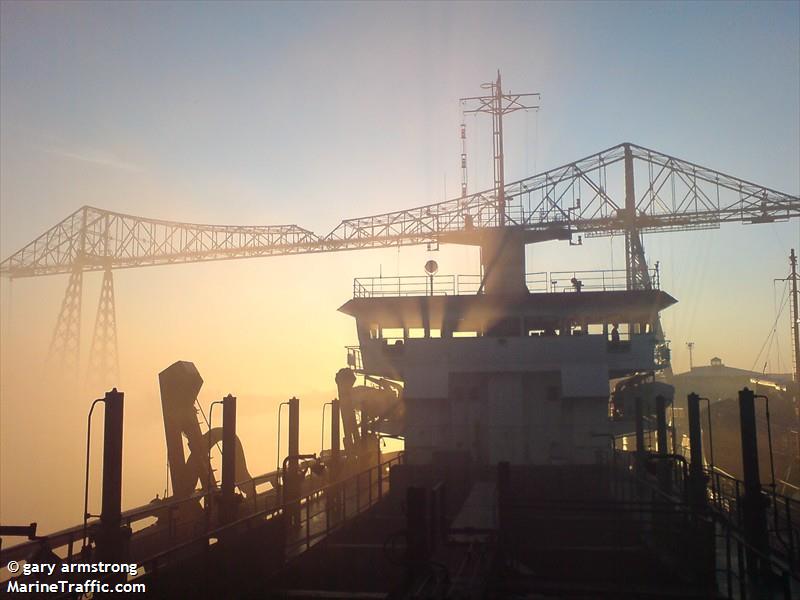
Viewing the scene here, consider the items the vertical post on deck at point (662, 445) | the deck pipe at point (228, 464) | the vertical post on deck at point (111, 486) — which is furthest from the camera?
the vertical post on deck at point (662, 445)

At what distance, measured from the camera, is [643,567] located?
1532 centimetres

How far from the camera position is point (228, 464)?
1712 cm

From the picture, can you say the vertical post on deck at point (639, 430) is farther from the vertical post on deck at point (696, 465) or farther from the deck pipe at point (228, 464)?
the deck pipe at point (228, 464)

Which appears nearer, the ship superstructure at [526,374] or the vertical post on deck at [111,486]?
the vertical post on deck at [111,486]

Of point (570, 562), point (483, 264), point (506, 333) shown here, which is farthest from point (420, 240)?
point (570, 562)

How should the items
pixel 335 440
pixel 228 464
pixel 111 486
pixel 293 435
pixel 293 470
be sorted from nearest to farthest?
pixel 111 486, pixel 228 464, pixel 293 470, pixel 293 435, pixel 335 440

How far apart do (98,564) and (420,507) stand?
4.78 m

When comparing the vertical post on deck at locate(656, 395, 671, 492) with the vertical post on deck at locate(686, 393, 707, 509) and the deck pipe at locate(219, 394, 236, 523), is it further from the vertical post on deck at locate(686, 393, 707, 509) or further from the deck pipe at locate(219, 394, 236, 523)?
the deck pipe at locate(219, 394, 236, 523)

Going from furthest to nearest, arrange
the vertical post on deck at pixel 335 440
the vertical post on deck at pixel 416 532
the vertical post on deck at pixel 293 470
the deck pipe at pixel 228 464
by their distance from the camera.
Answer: the vertical post on deck at pixel 335 440
the vertical post on deck at pixel 293 470
the deck pipe at pixel 228 464
the vertical post on deck at pixel 416 532

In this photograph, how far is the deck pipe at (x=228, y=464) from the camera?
16250 mm

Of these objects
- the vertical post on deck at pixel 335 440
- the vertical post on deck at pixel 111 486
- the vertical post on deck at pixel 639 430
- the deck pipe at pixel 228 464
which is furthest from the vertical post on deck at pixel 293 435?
the vertical post on deck at pixel 639 430

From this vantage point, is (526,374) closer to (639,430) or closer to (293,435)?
(639,430)

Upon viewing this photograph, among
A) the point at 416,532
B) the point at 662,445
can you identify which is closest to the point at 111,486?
the point at 416,532

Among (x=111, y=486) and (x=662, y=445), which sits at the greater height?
(x=111, y=486)
